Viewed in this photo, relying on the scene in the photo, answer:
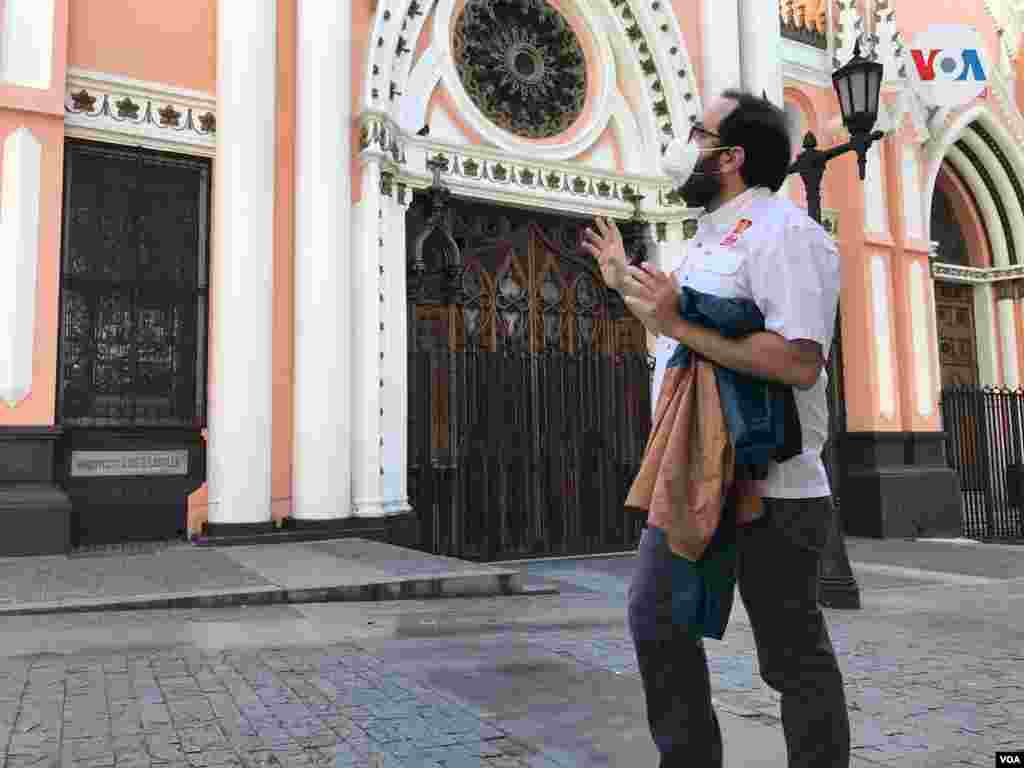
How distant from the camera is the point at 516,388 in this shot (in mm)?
11055

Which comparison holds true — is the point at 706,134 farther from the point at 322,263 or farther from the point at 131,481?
the point at 131,481

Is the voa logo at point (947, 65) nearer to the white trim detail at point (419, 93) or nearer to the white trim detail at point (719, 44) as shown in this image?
the white trim detail at point (719, 44)

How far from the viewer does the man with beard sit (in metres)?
2.02

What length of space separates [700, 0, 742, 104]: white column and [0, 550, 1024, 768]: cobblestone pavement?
8.67 m


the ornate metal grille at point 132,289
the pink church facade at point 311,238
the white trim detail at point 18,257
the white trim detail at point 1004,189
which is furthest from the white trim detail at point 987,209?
the white trim detail at point 18,257

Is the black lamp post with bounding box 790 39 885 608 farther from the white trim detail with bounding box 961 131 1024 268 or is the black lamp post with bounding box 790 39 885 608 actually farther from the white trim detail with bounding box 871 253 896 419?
the white trim detail with bounding box 961 131 1024 268

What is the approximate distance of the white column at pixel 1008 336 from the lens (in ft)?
54.6

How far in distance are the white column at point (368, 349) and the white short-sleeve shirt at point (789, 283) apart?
7612 mm

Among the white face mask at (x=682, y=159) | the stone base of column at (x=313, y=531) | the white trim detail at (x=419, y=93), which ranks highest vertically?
the white trim detail at (x=419, y=93)

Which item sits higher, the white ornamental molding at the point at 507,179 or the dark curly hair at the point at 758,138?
the white ornamental molding at the point at 507,179

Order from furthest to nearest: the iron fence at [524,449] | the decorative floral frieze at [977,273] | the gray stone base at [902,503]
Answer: the decorative floral frieze at [977,273] → the gray stone base at [902,503] → the iron fence at [524,449]

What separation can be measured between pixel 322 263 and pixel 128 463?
2.90 meters

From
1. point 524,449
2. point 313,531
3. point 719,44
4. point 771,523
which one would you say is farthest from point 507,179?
point 771,523

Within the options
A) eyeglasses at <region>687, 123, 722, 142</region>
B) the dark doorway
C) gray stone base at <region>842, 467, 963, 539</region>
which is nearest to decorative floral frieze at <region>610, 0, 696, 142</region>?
gray stone base at <region>842, 467, 963, 539</region>
